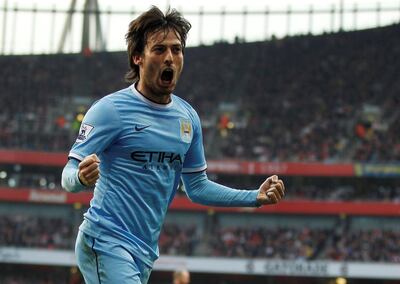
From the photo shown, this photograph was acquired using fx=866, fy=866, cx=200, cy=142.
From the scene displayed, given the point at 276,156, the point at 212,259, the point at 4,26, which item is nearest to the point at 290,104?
the point at 276,156

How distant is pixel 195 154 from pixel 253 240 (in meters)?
34.6

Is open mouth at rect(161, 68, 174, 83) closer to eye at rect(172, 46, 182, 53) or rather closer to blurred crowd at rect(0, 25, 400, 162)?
eye at rect(172, 46, 182, 53)

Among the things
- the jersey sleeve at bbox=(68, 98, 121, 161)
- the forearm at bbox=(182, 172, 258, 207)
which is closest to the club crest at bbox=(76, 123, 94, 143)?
the jersey sleeve at bbox=(68, 98, 121, 161)

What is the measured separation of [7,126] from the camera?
44.4 meters

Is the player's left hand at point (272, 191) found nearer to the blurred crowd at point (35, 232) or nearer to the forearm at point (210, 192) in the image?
the forearm at point (210, 192)

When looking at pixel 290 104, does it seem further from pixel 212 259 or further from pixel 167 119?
pixel 167 119

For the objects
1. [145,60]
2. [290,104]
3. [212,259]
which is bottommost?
[212,259]

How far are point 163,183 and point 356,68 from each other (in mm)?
44058

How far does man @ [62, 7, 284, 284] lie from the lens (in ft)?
14.6

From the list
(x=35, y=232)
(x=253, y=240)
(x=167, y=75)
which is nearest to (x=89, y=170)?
(x=167, y=75)

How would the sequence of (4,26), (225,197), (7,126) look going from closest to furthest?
(225,197) → (7,126) → (4,26)

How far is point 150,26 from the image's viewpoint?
4.56m

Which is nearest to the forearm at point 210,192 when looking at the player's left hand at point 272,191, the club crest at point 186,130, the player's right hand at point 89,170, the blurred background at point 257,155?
the player's left hand at point 272,191

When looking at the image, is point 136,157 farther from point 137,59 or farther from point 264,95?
point 264,95
